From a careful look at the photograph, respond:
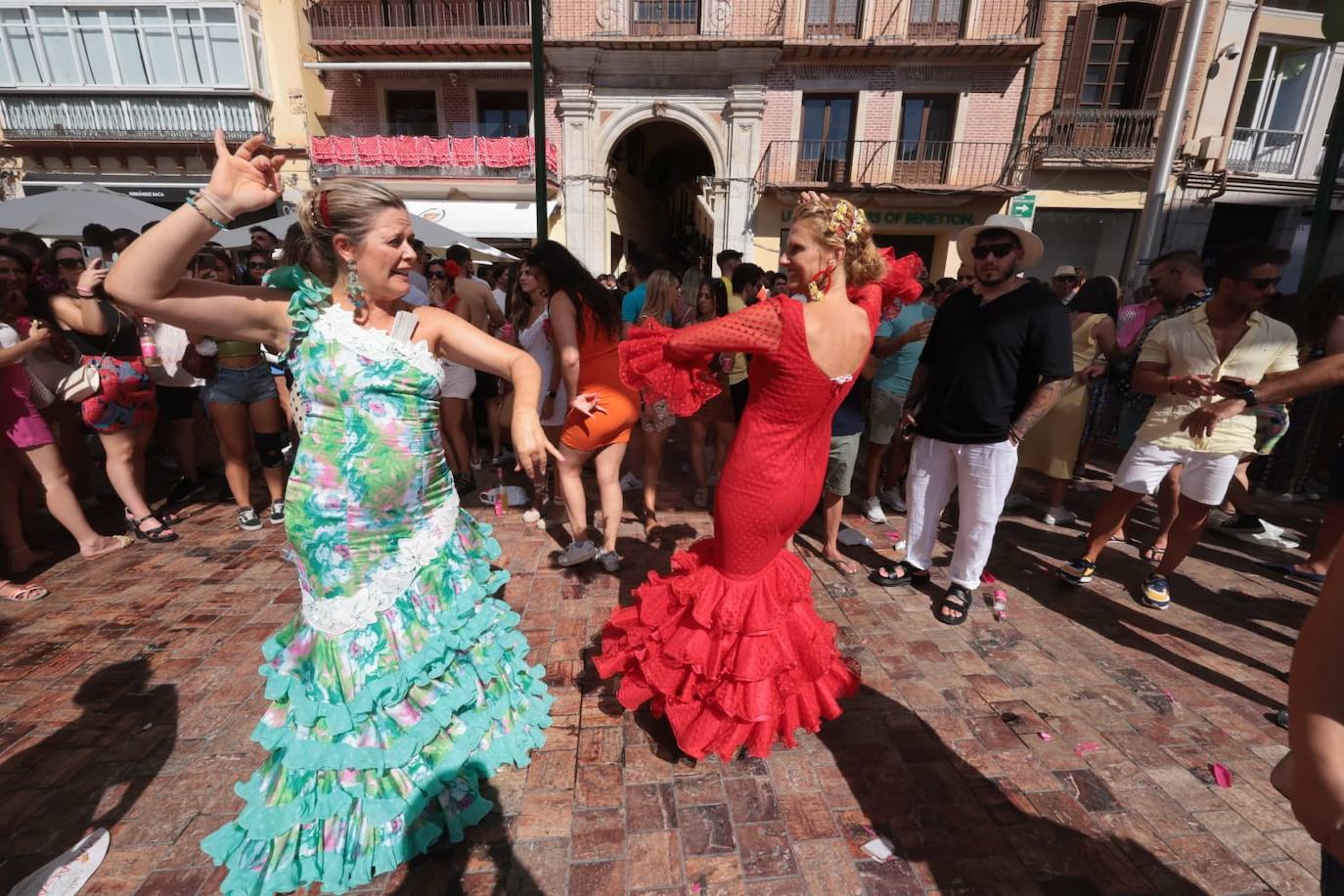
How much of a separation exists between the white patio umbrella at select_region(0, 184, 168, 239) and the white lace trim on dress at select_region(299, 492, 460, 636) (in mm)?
8225

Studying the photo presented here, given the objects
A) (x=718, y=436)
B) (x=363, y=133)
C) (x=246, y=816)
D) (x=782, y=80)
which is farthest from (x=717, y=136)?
(x=246, y=816)

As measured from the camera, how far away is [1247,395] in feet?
9.73

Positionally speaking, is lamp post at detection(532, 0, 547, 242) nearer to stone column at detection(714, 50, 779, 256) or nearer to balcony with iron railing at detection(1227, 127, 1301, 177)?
stone column at detection(714, 50, 779, 256)

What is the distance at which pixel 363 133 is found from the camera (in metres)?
17.8

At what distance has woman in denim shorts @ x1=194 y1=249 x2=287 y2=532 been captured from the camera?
4.37m

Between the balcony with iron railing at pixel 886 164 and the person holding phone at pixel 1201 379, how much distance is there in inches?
543

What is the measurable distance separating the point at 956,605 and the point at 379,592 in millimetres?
3191

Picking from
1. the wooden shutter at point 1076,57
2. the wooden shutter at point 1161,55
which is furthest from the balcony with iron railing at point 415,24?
the wooden shutter at point 1161,55

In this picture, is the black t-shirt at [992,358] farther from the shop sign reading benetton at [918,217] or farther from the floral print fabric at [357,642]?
the shop sign reading benetton at [918,217]

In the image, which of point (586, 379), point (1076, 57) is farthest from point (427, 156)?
point (1076, 57)

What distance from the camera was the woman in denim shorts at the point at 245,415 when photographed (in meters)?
4.37

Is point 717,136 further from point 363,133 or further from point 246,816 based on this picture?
point 246,816

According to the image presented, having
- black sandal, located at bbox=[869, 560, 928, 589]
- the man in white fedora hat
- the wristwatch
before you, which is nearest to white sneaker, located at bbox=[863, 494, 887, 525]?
Answer: black sandal, located at bbox=[869, 560, 928, 589]

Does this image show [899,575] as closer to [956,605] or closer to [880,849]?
[956,605]
